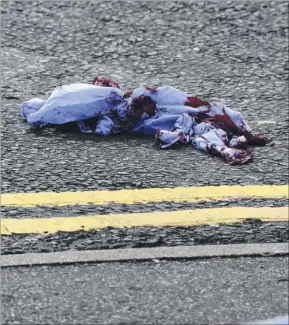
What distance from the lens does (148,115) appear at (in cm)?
491

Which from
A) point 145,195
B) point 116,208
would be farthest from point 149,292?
point 145,195

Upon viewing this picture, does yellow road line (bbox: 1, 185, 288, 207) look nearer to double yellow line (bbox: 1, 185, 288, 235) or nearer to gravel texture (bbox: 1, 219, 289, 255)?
double yellow line (bbox: 1, 185, 288, 235)

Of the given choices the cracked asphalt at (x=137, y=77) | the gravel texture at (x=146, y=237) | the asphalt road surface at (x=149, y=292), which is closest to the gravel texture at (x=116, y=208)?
the cracked asphalt at (x=137, y=77)

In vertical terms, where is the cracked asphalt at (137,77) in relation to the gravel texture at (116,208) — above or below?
above

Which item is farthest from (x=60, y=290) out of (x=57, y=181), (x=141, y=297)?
(x=57, y=181)

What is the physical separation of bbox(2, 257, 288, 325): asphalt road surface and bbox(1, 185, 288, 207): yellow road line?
589 millimetres

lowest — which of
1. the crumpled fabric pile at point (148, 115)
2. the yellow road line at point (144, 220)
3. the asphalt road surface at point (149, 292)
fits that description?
the asphalt road surface at point (149, 292)

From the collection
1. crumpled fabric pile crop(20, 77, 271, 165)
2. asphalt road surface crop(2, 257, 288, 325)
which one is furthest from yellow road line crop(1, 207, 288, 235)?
crumpled fabric pile crop(20, 77, 271, 165)

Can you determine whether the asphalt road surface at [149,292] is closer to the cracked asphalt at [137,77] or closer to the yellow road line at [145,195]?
the cracked asphalt at [137,77]

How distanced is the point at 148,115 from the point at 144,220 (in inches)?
45.6

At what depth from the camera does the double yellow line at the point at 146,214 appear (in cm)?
379

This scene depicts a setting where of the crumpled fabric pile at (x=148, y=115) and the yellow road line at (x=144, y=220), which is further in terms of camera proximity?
the crumpled fabric pile at (x=148, y=115)

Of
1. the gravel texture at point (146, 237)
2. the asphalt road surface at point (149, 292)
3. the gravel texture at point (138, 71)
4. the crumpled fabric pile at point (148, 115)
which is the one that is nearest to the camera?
the asphalt road surface at point (149, 292)

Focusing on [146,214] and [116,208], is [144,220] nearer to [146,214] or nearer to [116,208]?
[146,214]
